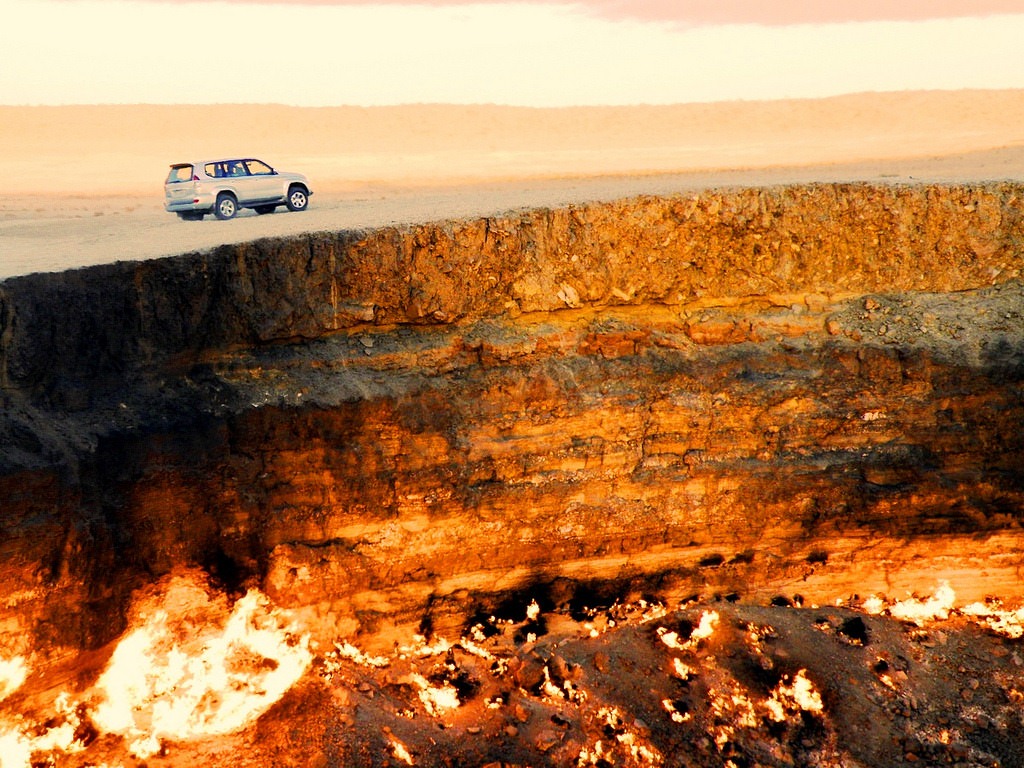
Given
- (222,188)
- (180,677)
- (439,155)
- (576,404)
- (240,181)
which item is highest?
(439,155)

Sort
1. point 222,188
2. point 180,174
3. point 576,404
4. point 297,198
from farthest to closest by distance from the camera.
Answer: point 297,198, point 180,174, point 222,188, point 576,404

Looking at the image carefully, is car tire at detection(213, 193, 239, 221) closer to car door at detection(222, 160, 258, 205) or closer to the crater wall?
car door at detection(222, 160, 258, 205)

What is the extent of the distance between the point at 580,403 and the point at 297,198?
8915 millimetres

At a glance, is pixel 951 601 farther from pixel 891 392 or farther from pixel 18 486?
pixel 18 486

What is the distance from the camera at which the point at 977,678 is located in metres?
10.0

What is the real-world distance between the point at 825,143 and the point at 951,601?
105ft

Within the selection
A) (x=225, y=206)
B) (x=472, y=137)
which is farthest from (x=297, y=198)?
(x=472, y=137)

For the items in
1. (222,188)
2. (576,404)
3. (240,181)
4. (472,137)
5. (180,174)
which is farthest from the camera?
(472,137)

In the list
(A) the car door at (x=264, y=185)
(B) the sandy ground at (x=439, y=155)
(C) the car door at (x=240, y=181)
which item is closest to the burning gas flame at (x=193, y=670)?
(B) the sandy ground at (x=439, y=155)

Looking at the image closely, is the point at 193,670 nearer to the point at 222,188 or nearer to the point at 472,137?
the point at 222,188

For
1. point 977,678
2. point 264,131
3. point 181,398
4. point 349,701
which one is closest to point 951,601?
point 977,678

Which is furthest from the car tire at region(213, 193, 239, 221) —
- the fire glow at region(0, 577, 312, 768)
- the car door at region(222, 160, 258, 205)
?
the fire glow at region(0, 577, 312, 768)

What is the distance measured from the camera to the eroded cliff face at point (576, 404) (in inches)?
372

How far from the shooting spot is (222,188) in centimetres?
1561
